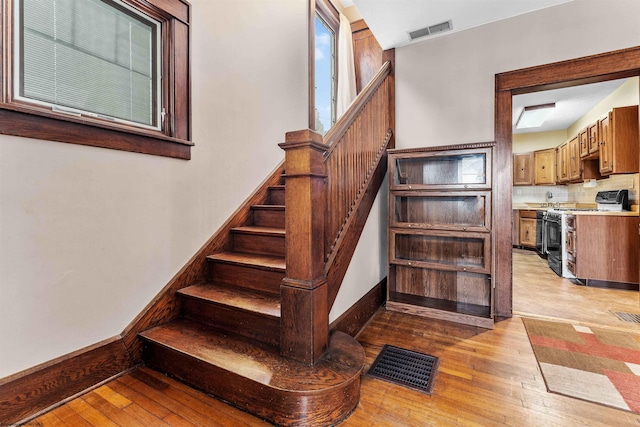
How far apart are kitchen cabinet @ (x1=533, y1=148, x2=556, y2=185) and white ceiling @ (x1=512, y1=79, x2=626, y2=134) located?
2.63 feet

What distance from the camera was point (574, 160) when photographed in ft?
17.1

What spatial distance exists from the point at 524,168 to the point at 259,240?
22.2 ft

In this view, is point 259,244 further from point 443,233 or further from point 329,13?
point 329,13

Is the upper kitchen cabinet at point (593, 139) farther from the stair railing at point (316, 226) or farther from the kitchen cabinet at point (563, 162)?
the stair railing at point (316, 226)

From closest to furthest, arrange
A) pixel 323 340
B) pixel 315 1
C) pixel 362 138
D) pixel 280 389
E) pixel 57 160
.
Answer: pixel 280 389, pixel 57 160, pixel 323 340, pixel 362 138, pixel 315 1

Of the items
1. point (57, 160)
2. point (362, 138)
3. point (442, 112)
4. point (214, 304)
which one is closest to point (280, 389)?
point (214, 304)

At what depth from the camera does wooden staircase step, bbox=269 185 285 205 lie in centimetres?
285

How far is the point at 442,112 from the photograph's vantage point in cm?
286

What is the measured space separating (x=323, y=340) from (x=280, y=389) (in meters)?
0.36

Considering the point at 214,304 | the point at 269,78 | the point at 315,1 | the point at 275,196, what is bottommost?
the point at 214,304

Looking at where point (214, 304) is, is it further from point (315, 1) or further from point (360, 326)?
point (315, 1)

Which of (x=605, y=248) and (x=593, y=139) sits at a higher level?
(x=593, y=139)

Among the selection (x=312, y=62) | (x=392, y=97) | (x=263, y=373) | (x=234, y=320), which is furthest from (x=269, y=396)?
(x=312, y=62)

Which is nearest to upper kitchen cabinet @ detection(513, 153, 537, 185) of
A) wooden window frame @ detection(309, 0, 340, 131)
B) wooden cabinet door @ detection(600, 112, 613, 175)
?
wooden cabinet door @ detection(600, 112, 613, 175)
